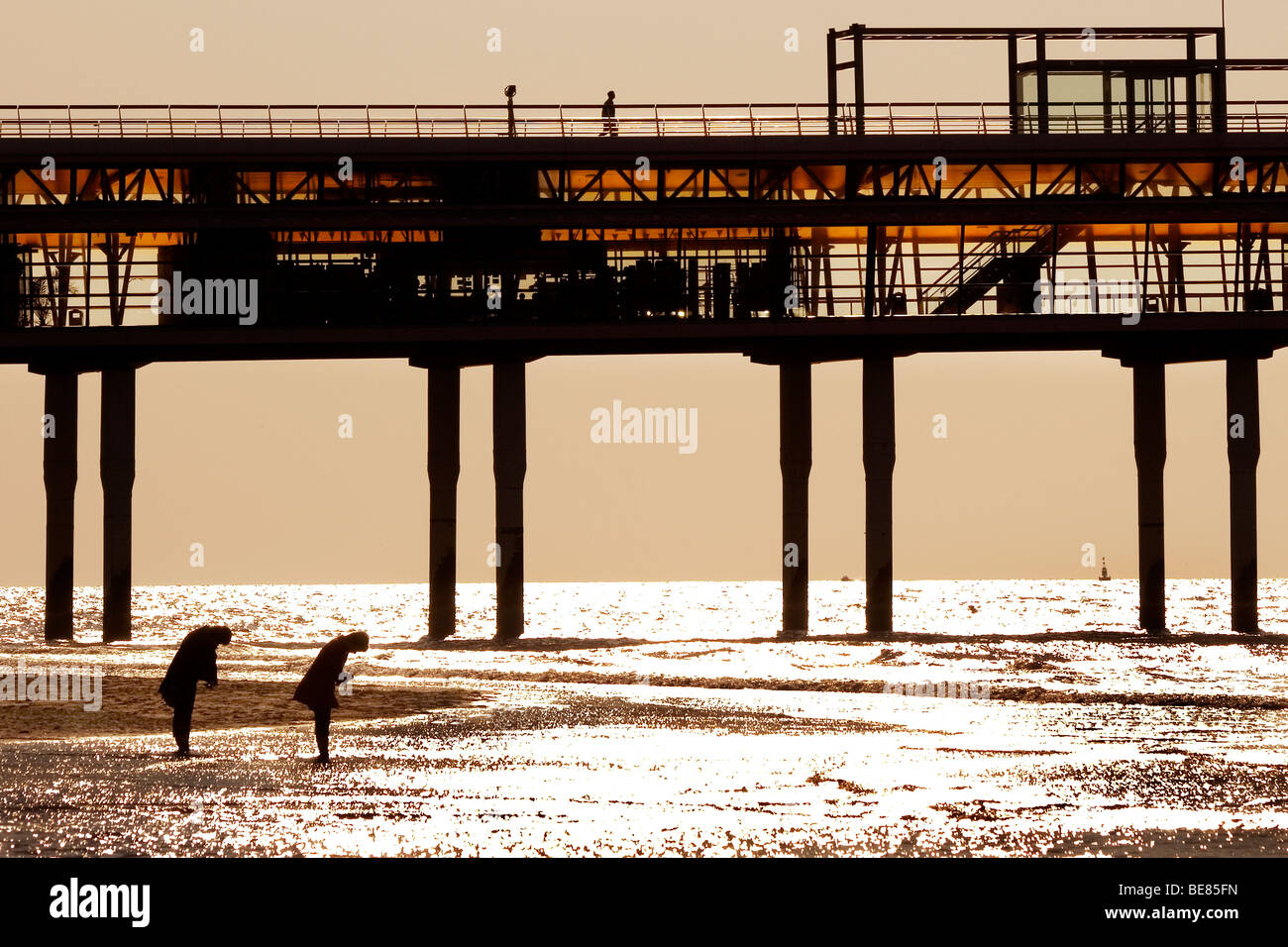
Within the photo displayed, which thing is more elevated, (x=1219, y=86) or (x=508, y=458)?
(x=1219, y=86)

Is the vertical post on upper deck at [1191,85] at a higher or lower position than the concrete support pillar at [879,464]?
higher

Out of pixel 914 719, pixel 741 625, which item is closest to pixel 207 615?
pixel 741 625

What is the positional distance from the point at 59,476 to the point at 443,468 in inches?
351

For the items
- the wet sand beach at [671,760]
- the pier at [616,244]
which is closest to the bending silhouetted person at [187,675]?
the wet sand beach at [671,760]

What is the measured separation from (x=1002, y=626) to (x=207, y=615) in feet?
124

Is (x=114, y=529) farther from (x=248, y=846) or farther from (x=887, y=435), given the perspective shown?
(x=248, y=846)

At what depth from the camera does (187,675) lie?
18844 millimetres

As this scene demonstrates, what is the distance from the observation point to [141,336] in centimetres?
4088

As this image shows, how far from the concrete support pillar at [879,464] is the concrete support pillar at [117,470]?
16.4m

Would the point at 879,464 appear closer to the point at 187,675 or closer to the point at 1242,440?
the point at 1242,440

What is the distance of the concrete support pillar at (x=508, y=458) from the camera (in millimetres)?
42344

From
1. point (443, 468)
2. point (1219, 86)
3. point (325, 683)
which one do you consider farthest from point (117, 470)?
point (1219, 86)

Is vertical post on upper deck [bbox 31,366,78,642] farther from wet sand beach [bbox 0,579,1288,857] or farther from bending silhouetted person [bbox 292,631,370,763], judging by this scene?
bending silhouetted person [bbox 292,631,370,763]

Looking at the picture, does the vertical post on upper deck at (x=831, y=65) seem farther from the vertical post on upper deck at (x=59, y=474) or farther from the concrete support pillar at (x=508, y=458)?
the vertical post on upper deck at (x=59, y=474)
